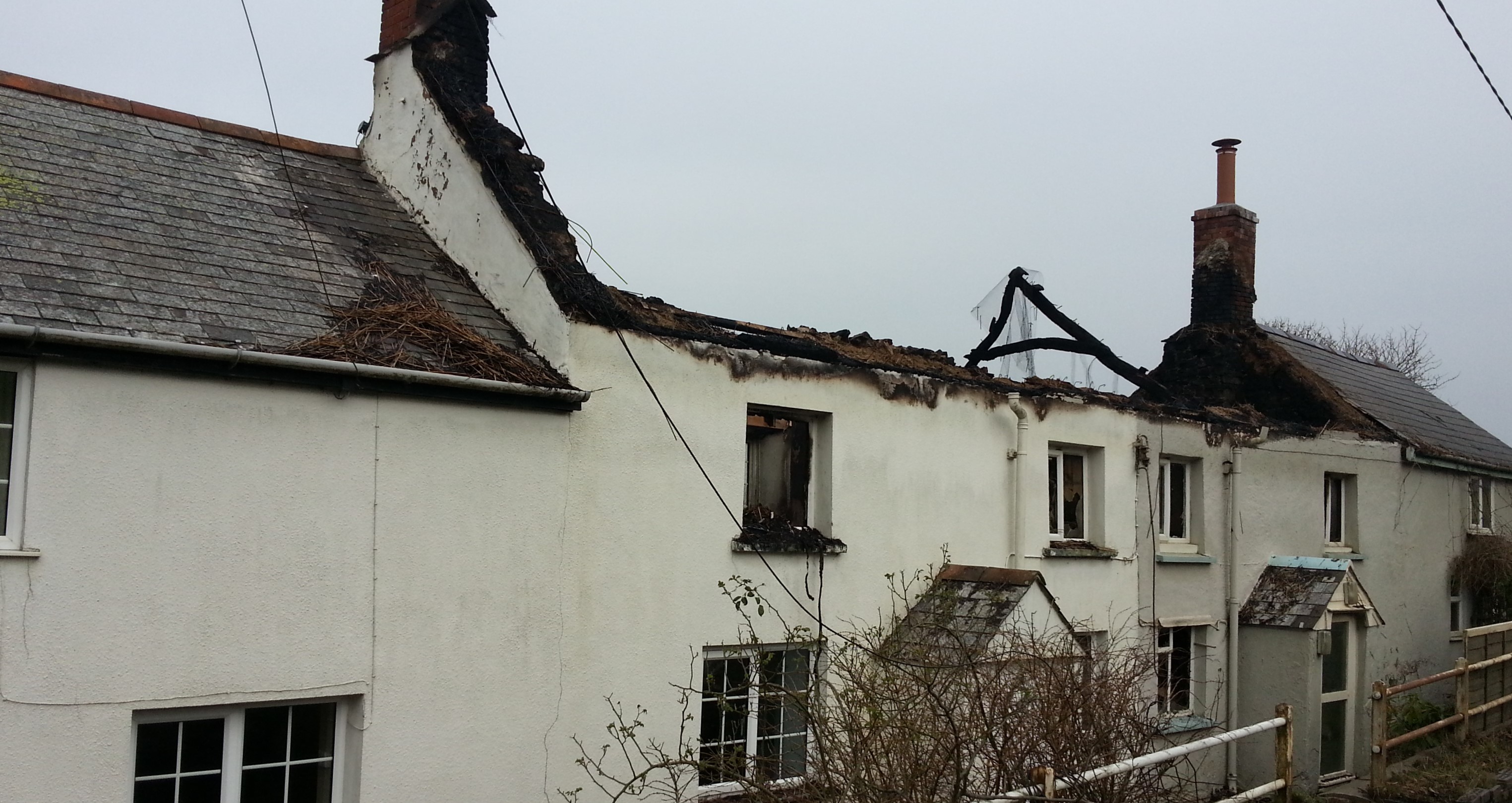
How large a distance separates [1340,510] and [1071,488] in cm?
680

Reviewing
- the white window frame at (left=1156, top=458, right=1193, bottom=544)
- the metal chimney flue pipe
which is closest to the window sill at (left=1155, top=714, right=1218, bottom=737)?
the white window frame at (left=1156, top=458, right=1193, bottom=544)

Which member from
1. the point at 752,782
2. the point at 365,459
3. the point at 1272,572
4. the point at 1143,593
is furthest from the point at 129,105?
the point at 1272,572

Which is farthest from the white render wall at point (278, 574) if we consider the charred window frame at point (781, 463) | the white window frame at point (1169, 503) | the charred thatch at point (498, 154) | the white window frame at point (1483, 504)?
the white window frame at point (1483, 504)

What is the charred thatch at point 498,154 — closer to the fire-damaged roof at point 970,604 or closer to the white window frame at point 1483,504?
the fire-damaged roof at point 970,604

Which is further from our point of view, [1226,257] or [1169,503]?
[1226,257]

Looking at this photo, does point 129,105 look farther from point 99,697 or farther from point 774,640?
point 774,640

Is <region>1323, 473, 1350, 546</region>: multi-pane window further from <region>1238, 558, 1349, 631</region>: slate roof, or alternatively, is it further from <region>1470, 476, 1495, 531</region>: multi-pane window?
<region>1470, 476, 1495, 531</region>: multi-pane window

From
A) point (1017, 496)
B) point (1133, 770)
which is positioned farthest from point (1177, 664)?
point (1133, 770)

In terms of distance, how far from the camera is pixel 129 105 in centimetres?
1016

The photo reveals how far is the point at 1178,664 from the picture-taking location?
53.4 ft

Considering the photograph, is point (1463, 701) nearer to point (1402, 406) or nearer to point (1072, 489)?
point (1072, 489)

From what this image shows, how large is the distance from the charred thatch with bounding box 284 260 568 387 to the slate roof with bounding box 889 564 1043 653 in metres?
4.15

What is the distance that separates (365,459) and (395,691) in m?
1.60

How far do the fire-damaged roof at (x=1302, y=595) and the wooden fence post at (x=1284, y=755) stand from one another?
6.57 meters
